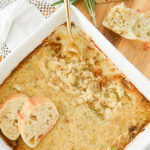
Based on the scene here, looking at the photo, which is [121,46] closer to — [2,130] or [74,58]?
[74,58]

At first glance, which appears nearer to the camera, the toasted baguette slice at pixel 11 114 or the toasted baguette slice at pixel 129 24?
the toasted baguette slice at pixel 11 114

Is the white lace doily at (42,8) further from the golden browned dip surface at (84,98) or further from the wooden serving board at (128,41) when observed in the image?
the golden browned dip surface at (84,98)

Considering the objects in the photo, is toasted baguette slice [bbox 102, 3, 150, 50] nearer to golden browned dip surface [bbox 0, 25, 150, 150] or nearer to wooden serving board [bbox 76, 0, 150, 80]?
wooden serving board [bbox 76, 0, 150, 80]

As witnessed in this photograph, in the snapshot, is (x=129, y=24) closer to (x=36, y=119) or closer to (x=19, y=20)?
(x=19, y=20)

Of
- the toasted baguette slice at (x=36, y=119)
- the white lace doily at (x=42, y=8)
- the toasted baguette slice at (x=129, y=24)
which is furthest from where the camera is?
the white lace doily at (x=42, y=8)

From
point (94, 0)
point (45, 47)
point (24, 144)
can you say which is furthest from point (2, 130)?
point (94, 0)

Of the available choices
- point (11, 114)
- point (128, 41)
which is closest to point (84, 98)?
point (11, 114)

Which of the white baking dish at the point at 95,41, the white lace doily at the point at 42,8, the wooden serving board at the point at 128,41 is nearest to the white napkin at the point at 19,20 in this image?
the white lace doily at the point at 42,8
